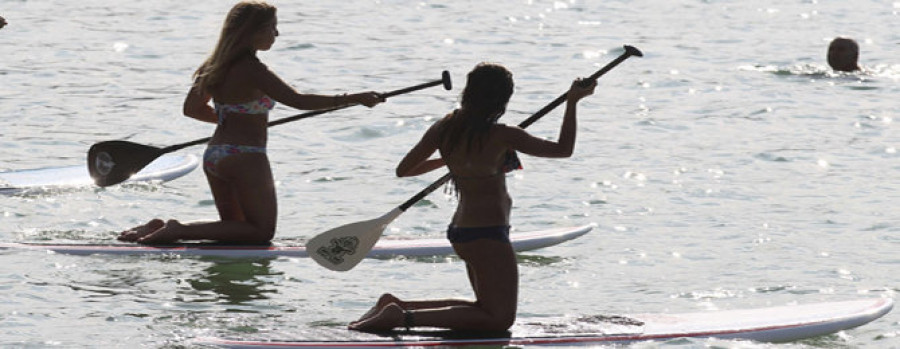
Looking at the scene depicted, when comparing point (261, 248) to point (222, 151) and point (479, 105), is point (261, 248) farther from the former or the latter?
point (479, 105)

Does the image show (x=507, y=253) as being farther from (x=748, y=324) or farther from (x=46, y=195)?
(x=46, y=195)

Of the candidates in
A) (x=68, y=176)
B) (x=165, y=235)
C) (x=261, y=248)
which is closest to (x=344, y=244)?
(x=261, y=248)

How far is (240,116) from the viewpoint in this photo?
402 inches

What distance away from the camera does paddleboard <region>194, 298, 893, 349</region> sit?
8.38 meters

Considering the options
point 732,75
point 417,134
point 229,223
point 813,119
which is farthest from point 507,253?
point 732,75

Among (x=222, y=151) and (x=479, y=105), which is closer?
(x=479, y=105)

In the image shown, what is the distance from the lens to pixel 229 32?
10.0m

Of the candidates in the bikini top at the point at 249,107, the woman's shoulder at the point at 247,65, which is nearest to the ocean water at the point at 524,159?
the bikini top at the point at 249,107

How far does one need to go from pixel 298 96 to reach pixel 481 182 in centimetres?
181

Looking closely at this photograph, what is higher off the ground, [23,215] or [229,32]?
[229,32]

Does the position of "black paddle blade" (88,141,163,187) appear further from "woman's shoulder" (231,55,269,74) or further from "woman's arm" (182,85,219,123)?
"woman's shoulder" (231,55,269,74)

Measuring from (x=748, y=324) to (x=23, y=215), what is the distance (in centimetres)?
543

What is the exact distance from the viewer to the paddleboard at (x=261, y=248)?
1062 centimetres

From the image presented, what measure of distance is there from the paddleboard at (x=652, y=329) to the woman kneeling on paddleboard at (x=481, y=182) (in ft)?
0.33
